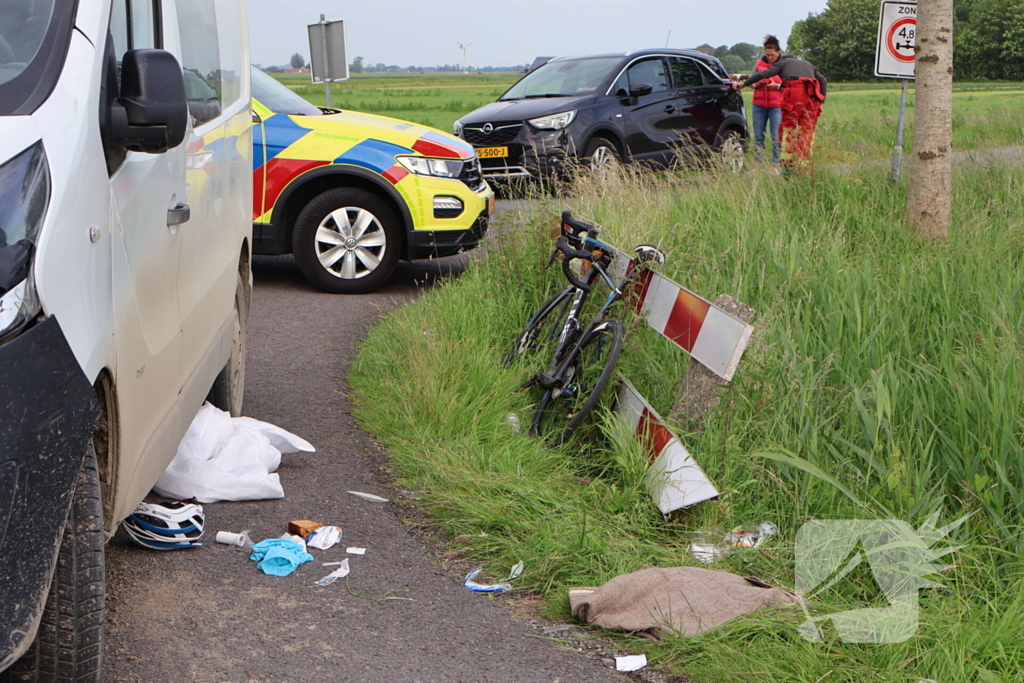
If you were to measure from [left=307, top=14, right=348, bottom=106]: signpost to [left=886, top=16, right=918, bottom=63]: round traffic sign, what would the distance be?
8.16m

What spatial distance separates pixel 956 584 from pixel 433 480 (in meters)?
2.06

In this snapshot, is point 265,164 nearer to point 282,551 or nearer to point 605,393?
point 605,393

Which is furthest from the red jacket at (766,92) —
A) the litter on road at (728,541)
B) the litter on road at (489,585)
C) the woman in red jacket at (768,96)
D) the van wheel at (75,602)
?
the van wheel at (75,602)

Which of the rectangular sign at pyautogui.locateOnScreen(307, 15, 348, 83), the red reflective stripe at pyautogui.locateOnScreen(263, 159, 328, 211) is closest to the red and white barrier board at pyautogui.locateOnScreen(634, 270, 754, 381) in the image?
the red reflective stripe at pyautogui.locateOnScreen(263, 159, 328, 211)

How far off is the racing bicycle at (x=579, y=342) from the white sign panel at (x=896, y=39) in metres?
5.92

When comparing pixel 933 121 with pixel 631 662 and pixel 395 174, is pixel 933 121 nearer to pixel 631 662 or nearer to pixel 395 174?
pixel 395 174

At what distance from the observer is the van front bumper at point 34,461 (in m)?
2.07

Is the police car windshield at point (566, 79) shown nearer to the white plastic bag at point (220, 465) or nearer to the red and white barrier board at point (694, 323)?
the red and white barrier board at point (694, 323)

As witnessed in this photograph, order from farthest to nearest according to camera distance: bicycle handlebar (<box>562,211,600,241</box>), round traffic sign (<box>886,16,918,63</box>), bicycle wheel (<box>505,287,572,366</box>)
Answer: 1. round traffic sign (<box>886,16,918,63</box>)
2. bicycle wheel (<box>505,287,572,366</box>)
3. bicycle handlebar (<box>562,211,600,241</box>)

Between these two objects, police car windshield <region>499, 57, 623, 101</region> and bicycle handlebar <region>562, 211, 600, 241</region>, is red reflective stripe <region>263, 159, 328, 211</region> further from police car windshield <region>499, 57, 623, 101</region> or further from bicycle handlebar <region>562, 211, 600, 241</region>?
police car windshield <region>499, 57, 623, 101</region>

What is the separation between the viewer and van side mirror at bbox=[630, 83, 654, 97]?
14031 millimetres

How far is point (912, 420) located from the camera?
3842 mm

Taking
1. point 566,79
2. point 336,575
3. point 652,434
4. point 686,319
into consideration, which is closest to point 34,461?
point 336,575

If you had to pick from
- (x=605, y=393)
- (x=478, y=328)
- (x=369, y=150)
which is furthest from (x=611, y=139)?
(x=605, y=393)
